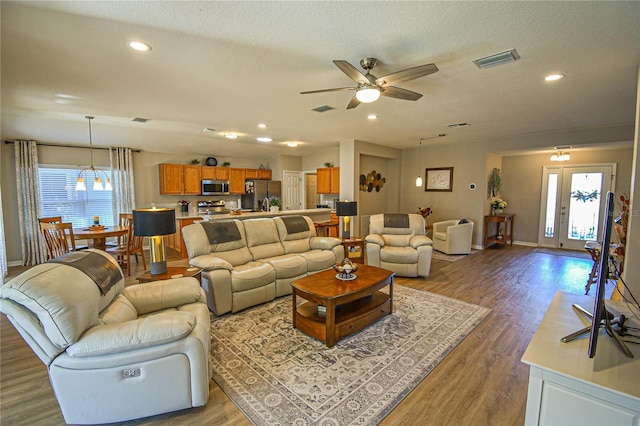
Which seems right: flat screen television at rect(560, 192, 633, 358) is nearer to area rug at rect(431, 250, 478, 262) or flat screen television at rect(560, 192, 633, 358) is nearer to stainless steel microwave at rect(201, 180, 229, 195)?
area rug at rect(431, 250, 478, 262)

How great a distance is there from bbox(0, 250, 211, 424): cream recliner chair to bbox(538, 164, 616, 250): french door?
8.42m

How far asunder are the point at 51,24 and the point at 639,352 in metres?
3.95

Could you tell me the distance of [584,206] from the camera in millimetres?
6633

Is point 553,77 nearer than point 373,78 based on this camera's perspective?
No

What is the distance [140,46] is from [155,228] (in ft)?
5.17

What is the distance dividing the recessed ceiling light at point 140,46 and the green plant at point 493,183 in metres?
7.25

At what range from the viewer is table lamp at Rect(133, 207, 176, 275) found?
2.69 meters

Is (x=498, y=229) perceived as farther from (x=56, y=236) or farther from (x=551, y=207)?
(x=56, y=236)

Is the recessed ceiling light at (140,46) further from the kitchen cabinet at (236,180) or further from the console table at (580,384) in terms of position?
the kitchen cabinet at (236,180)

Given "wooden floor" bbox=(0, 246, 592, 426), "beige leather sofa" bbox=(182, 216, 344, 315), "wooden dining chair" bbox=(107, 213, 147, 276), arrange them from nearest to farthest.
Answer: "wooden floor" bbox=(0, 246, 592, 426) → "beige leather sofa" bbox=(182, 216, 344, 315) → "wooden dining chair" bbox=(107, 213, 147, 276)

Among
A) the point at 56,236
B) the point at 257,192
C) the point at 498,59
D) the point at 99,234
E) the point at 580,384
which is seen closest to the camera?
the point at 580,384

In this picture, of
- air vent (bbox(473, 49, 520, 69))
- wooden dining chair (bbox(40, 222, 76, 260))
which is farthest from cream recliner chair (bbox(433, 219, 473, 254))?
wooden dining chair (bbox(40, 222, 76, 260))

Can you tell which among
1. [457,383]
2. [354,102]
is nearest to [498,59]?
[354,102]

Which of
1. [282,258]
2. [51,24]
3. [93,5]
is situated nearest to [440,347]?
[282,258]
